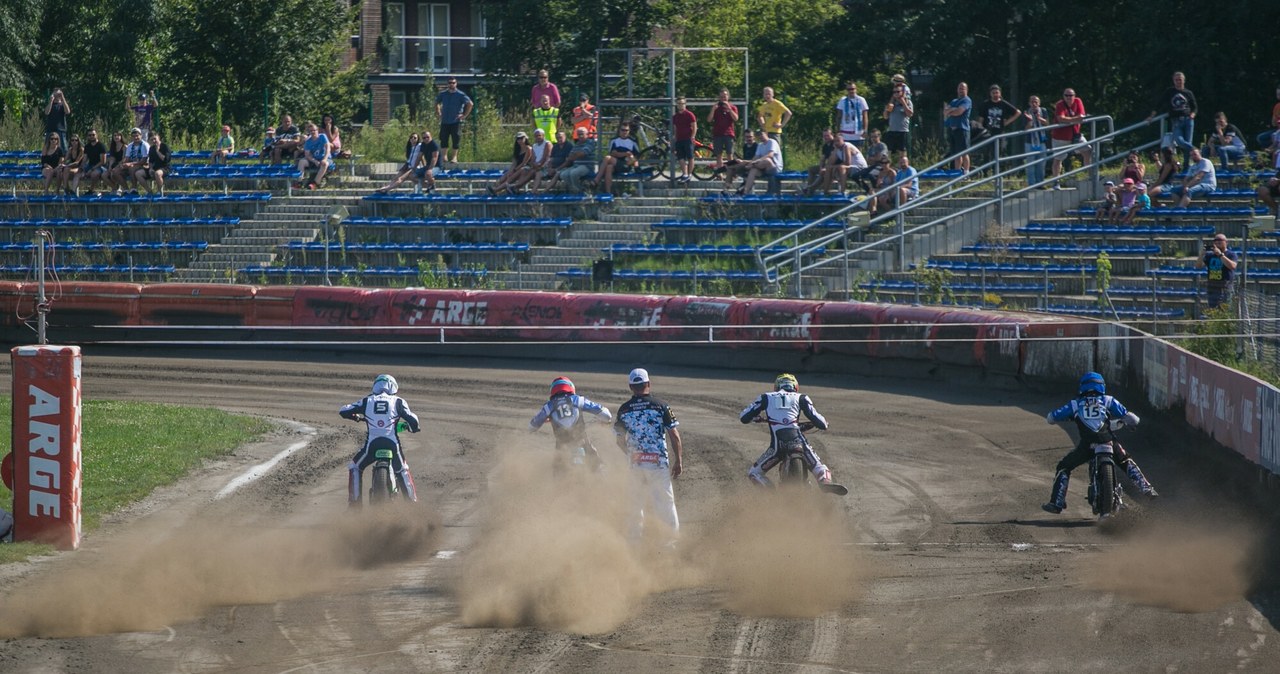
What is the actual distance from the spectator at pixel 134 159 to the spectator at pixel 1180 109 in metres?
22.8

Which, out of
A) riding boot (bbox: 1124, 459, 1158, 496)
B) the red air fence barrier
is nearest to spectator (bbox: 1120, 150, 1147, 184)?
riding boot (bbox: 1124, 459, 1158, 496)

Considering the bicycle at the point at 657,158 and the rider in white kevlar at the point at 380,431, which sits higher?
the bicycle at the point at 657,158

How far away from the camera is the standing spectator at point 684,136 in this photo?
102ft

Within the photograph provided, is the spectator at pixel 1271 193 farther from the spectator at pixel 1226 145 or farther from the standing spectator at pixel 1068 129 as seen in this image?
the standing spectator at pixel 1068 129

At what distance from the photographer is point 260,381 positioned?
2442 centimetres

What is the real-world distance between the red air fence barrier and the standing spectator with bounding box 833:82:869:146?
19.8m

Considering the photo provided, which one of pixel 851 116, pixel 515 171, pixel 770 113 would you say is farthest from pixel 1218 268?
pixel 515 171

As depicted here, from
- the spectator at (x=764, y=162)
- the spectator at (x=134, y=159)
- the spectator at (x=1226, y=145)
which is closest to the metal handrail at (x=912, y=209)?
the spectator at (x=1226, y=145)

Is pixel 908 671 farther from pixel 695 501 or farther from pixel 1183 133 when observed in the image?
pixel 1183 133

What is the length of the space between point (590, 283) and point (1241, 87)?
1729 centimetres

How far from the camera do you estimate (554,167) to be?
32.7m

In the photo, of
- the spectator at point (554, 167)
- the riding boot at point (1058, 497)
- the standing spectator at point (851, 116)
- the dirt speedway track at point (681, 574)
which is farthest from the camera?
the spectator at point (554, 167)

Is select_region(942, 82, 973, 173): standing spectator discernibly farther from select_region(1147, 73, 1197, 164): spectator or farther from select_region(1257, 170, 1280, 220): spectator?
select_region(1257, 170, 1280, 220): spectator

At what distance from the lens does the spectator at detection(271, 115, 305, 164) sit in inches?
1452
